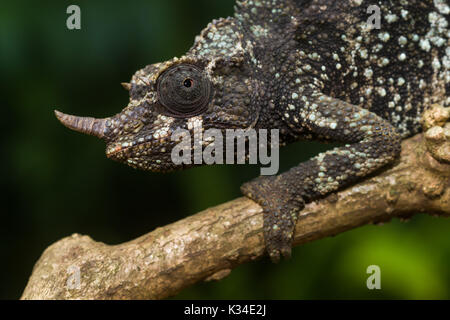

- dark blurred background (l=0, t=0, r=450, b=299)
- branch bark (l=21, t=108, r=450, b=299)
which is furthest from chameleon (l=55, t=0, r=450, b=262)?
dark blurred background (l=0, t=0, r=450, b=299)

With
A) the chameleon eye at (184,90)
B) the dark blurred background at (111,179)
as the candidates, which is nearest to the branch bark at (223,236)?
the chameleon eye at (184,90)

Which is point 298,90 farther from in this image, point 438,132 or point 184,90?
point 438,132

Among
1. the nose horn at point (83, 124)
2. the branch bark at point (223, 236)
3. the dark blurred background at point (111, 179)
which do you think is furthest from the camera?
the dark blurred background at point (111, 179)

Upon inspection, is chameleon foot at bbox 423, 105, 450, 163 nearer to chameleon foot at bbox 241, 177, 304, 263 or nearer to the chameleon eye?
chameleon foot at bbox 241, 177, 304, 263

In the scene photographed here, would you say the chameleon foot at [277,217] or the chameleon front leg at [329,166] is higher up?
the chameleon front leg at [329,166]

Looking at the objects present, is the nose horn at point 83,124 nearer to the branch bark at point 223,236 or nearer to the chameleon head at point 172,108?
the chameleon head at point 172,108

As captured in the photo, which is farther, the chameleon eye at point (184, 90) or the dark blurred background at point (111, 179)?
the dark blurred background at point (111, 179)

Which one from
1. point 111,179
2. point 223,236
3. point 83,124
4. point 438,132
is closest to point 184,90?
point 83,124

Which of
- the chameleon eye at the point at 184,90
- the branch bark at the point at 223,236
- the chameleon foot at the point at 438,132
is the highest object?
the chameleon eye at the point at 184,90

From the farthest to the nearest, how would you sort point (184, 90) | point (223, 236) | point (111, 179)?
point (111, 179)
point (223, 236)
point (184, 90)
